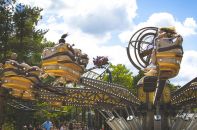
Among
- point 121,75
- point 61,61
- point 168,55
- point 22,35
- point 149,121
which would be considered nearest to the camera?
point 168,55

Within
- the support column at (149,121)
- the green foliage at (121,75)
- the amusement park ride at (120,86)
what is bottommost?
the support column at (149,121)

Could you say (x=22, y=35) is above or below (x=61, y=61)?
above

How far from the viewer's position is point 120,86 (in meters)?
13.4

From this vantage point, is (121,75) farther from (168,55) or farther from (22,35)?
(168,55)

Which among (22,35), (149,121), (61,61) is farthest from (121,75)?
(61,61)

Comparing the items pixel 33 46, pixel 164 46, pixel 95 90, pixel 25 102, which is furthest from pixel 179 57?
pixel 33 46

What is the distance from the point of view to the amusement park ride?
9219 mm

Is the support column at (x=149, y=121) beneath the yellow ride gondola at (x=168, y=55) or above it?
beneath

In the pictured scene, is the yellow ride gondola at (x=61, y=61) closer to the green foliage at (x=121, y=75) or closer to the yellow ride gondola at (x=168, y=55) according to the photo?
the yellow ride gondola at (x=168, y=55)

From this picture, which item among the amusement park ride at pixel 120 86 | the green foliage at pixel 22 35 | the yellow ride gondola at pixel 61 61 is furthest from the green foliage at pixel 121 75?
the yellow ride gondola at pixel 61 61

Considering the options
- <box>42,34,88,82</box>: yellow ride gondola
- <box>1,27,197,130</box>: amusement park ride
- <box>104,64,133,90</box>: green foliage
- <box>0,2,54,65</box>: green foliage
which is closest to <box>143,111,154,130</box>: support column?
<box>1,27,197,130</box>: amusement park ride

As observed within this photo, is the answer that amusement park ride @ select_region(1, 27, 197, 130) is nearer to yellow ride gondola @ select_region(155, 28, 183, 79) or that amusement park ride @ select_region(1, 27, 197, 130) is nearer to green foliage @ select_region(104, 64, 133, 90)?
yellow ride gondola @ select_region(155, 28, 183, 79)

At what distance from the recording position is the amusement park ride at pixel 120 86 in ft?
30.2

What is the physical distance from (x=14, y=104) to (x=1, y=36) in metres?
21.0
